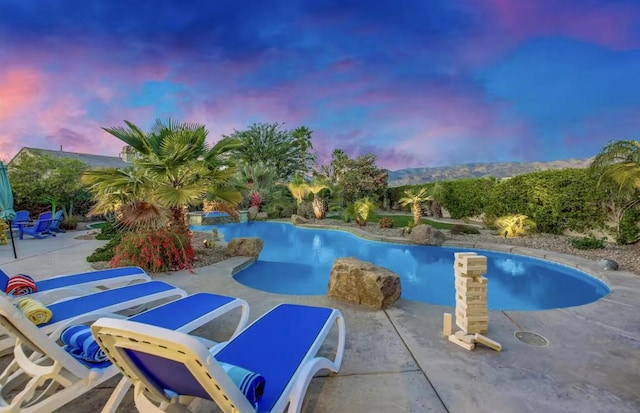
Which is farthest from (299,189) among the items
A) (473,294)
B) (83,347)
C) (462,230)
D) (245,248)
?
(83,347)

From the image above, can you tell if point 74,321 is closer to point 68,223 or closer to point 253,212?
point 68,223

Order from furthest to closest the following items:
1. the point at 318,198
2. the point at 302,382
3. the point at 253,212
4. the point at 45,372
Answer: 1. the point at 253,212
2. the point at 318,198
3. the point at 45,372
4. the point at 302,382

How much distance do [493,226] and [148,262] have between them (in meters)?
12.6

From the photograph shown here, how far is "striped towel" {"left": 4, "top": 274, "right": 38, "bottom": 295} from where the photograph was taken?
321 cm

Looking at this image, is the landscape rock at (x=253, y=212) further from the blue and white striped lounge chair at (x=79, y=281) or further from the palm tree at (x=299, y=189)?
the blue and white striped lounge chair at (x=79, y=281)

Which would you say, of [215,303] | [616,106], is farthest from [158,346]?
[616,106]

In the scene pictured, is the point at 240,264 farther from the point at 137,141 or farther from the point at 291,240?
the point at 291,240

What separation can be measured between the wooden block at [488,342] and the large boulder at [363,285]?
129 cm

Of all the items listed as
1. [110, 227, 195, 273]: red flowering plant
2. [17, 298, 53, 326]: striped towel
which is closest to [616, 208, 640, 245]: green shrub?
[110, 227, 195, 273]: red flowering plant

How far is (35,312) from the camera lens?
8.39 feet

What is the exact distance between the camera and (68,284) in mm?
3848

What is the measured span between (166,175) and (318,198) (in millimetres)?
11321

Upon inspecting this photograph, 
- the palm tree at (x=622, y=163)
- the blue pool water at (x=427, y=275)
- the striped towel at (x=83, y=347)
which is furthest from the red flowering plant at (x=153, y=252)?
the palm tree at (x=622, y=163)

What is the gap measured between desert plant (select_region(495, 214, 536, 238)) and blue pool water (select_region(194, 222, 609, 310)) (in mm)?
2420
